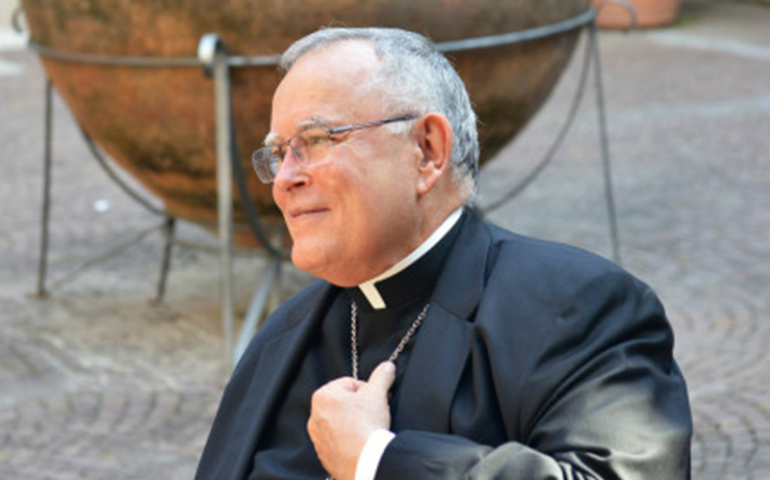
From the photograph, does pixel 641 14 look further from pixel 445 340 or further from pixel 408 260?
pixel 445 340

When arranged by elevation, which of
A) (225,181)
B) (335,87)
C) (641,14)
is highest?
(335,87)

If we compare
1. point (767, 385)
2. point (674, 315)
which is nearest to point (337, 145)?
point (767, 385)

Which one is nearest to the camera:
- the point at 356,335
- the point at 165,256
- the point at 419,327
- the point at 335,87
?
the point at 335,87

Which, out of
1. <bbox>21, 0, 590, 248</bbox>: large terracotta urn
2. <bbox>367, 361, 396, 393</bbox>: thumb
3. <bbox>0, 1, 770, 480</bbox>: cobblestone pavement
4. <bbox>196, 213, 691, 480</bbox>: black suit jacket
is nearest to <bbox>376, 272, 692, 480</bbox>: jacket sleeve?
<bbox>196, 213, 691, 480</bbox>: black suit jacket

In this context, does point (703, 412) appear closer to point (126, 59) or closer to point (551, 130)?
point (126, 59)

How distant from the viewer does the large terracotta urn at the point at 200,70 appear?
485 cm

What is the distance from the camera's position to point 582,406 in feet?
6.40

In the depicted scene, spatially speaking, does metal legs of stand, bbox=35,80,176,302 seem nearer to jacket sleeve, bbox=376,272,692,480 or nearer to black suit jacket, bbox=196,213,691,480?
black suit jacket, bbox=196,213,691,480

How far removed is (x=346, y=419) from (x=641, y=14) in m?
13.4

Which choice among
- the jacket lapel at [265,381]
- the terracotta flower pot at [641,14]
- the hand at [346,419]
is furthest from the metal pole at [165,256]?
the terracotta flower pot at [641,14]

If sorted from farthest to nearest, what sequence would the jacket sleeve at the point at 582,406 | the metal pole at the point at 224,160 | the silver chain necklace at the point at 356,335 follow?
1. the metal pole at the point at 224,160
2. the silver chain necklace at the point at 356,335
3. the jacket sleeve at the point at 582,406

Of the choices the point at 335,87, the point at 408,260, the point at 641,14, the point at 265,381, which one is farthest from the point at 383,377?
the point at 641,14

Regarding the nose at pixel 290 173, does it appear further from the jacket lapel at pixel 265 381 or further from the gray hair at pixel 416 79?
the jacket lapel at pixel 265 381

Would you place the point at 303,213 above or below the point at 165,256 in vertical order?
above
